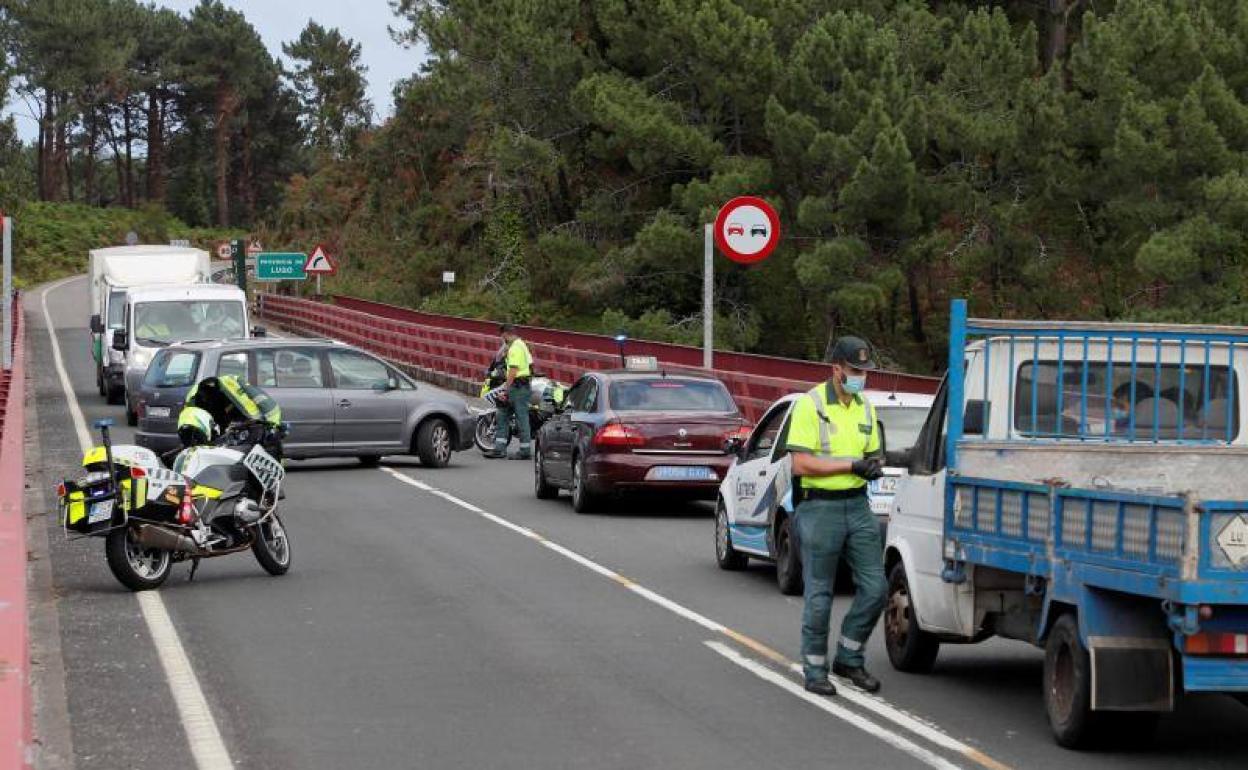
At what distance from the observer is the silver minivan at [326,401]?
25031 millimetres

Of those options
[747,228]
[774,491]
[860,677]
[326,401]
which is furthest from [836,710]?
[326,401]

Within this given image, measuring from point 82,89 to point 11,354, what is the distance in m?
91.2

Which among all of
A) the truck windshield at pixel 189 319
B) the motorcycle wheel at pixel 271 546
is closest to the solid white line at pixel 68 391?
the truck windshield at pixel 189 319

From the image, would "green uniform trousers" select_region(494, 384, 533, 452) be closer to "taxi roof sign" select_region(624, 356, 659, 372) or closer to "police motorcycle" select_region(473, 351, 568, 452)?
"police motorcycle" select_region(473, 351, 568, 452)

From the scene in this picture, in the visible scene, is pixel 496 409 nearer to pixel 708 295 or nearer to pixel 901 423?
pixel 708 295

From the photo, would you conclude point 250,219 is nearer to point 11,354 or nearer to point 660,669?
point 11,354

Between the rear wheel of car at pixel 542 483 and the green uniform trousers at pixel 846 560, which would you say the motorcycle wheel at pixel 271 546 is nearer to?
the green uniform trousers at pixel 846 560

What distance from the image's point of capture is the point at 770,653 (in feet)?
38.9

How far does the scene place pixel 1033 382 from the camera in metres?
10.4

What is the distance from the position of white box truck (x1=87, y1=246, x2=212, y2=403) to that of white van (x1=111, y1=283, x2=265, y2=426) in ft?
8.80

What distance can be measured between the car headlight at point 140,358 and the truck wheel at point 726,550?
19630 mm

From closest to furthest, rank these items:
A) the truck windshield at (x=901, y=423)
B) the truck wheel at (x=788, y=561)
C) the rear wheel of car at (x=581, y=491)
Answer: the truck wheel at (x=788, y=561)
the truck windshield at (x=901, y=423)
the rear wheel of car at (x=581, y=491)

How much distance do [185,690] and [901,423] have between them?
21.2ft

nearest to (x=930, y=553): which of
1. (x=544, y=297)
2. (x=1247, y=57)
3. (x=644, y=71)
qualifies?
(x=1247, y=57)
